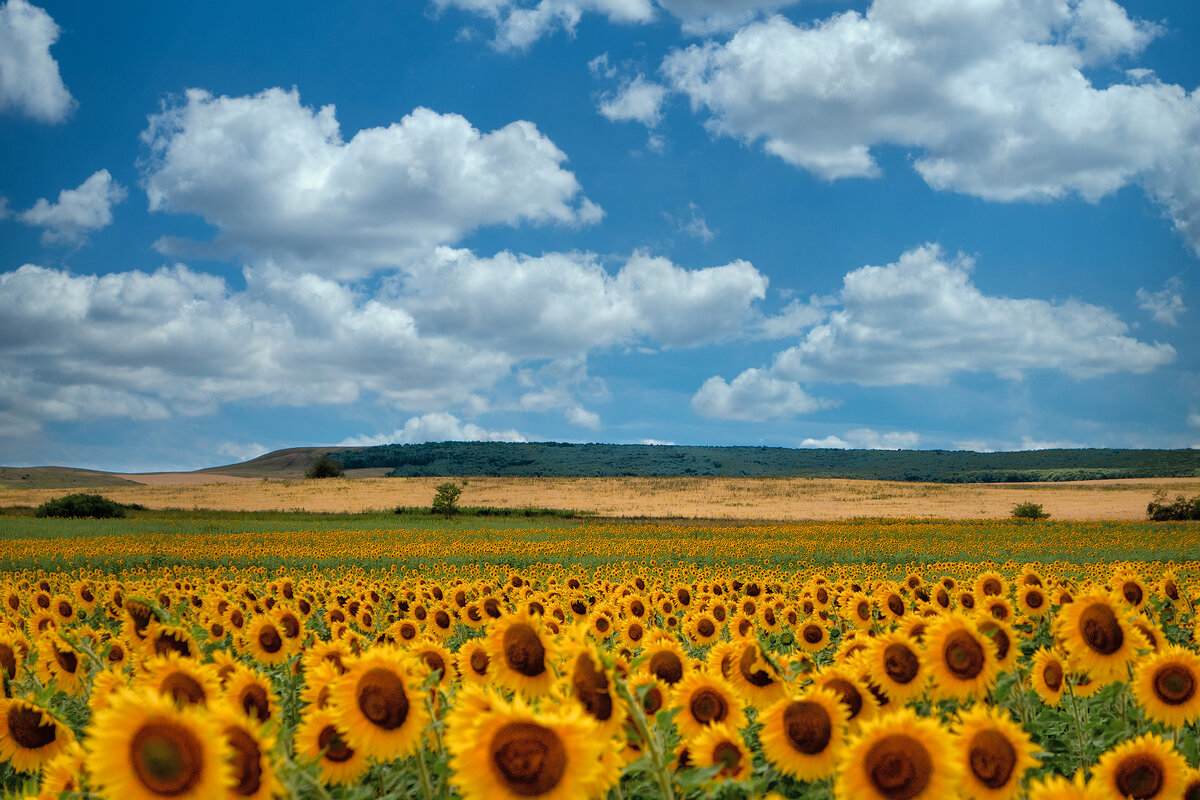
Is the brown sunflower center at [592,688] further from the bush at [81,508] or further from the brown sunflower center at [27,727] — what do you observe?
the bush at [81,508]

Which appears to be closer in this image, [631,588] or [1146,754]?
[1146,754]

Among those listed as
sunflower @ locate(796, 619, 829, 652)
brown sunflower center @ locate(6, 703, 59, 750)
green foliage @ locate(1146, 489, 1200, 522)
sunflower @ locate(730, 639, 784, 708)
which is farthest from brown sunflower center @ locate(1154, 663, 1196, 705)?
green foliage @ locate(1146, 489, 1200, 522)

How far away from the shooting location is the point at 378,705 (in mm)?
3174

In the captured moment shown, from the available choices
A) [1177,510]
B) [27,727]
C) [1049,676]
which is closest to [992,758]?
[1049,676]

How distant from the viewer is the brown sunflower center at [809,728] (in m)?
3.44

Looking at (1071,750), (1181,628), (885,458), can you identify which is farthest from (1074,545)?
(885,458)

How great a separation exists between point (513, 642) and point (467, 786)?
1383 millimetres

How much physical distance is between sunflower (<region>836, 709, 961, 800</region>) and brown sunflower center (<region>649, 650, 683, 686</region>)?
1.80 metres

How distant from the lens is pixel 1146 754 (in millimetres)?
3146

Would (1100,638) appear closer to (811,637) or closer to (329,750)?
(811,637)

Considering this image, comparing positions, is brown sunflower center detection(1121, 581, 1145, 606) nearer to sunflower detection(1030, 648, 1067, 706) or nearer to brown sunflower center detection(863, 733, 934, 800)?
sunflower detection(1030, 648, 1067, 706)

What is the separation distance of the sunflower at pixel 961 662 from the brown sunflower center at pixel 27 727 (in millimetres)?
4450

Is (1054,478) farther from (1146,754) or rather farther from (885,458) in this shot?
(1146,754)

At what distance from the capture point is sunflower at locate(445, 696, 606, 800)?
2.32m
